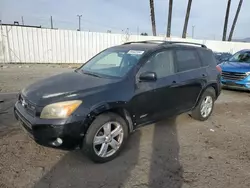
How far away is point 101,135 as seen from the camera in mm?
3234

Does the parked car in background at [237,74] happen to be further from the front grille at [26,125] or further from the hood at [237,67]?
the front grille at [26,125]

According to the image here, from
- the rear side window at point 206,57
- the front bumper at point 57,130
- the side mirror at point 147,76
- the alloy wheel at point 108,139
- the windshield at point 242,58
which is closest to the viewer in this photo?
the front bumper at point 57,130

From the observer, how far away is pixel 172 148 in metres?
3.82

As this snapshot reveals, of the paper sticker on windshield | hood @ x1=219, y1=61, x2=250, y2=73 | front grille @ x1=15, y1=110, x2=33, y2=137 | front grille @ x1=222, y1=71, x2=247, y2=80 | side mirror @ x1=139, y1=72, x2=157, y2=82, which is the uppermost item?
the paper sticker on windshield

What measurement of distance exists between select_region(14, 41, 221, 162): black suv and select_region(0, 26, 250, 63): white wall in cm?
1118

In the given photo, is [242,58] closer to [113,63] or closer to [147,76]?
[113,63]

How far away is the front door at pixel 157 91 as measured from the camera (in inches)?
141

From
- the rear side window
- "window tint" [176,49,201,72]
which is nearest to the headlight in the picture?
"window tint" [176,49,201,72]

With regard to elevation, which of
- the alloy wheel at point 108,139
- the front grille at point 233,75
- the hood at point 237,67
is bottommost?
the alloy wheel at point 108,139

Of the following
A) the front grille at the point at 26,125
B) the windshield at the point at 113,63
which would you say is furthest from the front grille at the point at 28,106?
the windshield at the point at 113,63

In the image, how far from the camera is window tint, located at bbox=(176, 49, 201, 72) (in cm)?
443

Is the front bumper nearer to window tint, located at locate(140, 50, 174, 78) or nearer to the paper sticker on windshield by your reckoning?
window tint, located at locate(140, 50, 174, 78)

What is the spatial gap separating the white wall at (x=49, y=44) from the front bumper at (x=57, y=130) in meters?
12.4

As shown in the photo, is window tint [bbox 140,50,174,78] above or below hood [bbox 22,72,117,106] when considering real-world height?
above
